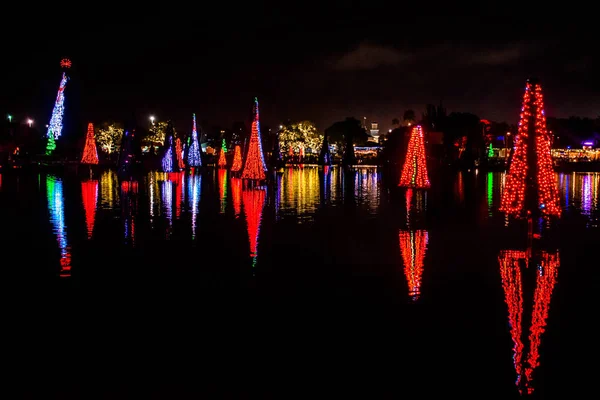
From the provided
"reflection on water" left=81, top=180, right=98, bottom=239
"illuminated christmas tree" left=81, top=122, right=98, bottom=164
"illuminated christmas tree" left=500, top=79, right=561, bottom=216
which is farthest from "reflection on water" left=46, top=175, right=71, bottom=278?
"illuminated christmas tree" left=81, top=122, right=98, bottom=164

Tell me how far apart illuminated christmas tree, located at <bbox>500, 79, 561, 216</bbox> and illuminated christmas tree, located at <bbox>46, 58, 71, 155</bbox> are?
59.7 metres

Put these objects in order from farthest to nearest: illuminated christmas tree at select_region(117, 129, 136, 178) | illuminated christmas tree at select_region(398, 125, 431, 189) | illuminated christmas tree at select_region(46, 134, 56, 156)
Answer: illuminated christmas tree at select_region(46, 134, 56, 156) < illuminated christmas tree at select_region(117, 129, 136, 178) < illuminated christmas tree at select_region(398, 125, 431, 189)

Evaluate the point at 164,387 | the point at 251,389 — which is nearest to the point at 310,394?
the point at 251,389

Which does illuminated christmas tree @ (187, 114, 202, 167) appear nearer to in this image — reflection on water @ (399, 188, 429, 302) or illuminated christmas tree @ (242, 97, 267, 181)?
illuminated christmas tree @ (242, 97, 267, 181)

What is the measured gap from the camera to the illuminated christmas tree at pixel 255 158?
92.3ft

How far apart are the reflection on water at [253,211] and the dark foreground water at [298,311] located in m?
0.18

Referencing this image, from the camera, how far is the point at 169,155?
A: 42.6m

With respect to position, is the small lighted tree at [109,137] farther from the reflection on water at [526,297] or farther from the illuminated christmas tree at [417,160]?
the reflection on water at [526,297]

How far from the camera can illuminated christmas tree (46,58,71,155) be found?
2544 inches

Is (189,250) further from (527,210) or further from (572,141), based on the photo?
(572,141)

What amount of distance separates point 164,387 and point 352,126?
109 meters

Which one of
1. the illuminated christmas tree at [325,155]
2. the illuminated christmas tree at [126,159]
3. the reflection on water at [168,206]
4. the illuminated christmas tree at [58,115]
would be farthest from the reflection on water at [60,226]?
the illuminated christmas tree at [325,155]

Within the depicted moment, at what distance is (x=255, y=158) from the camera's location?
93.4 ft

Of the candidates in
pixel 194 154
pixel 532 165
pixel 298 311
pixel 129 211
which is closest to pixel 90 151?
pixel 194 154
